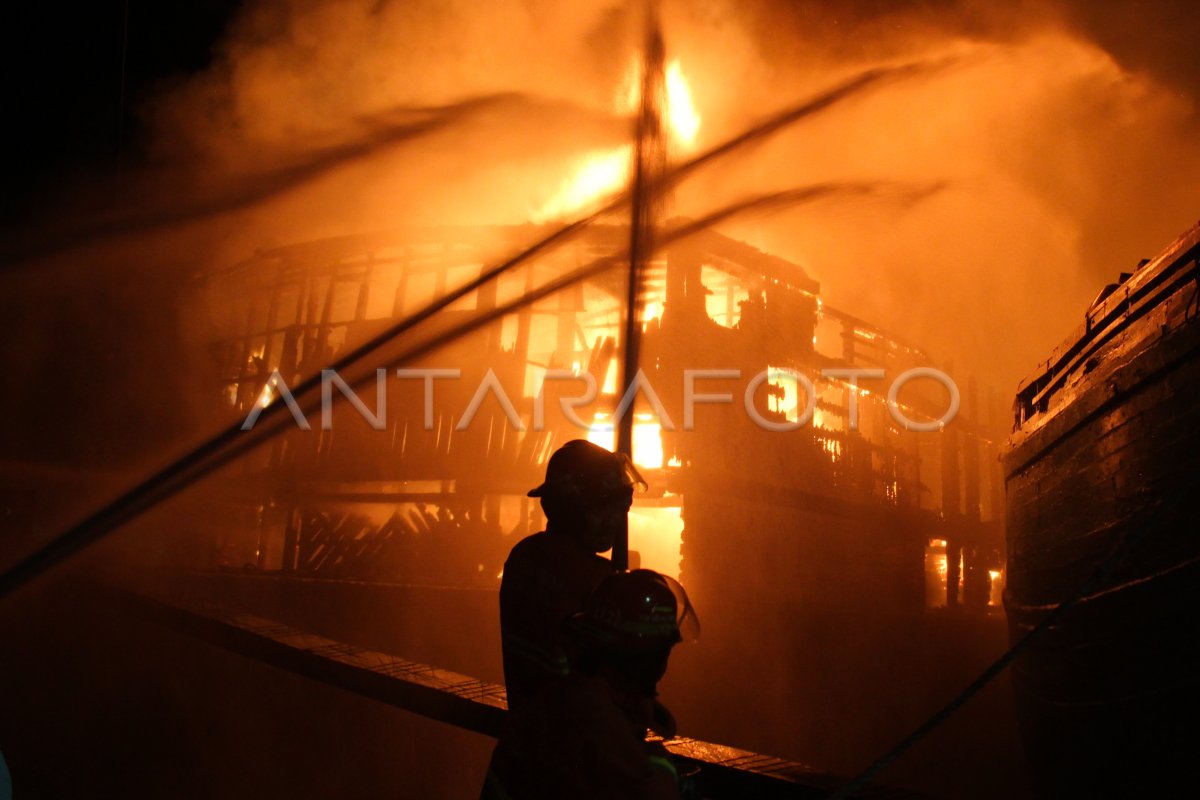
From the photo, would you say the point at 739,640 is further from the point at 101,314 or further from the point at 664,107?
the point at 101,314

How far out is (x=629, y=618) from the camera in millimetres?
1776

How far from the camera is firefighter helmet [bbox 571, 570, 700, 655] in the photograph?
1.77 meters

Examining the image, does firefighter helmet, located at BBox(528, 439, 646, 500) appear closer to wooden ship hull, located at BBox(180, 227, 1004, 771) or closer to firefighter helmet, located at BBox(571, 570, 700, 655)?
firefighter helmet, located at BBox(571, 570, 700, 655)

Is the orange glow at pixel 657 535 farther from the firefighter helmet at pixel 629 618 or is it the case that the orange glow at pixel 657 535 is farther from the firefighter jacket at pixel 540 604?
the firefighter helmet at pixel 629 618

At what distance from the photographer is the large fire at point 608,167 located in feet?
40.8

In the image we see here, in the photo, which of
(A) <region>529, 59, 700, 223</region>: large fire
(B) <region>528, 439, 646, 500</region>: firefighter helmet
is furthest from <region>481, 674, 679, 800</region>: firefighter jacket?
(A) <region>529, 59, 700, 223</region>: large fire

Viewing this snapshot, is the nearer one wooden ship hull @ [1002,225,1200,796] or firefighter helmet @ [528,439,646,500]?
firefighter helmet @ [528,439,646,500]

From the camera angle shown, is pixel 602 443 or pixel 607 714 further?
pixel 602 443

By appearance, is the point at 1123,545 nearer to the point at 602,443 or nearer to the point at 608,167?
the point at 602,443

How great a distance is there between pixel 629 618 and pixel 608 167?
15432mm

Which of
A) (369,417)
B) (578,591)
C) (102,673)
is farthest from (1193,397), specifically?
(369,417)

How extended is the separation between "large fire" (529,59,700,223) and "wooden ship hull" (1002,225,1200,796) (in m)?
5.58

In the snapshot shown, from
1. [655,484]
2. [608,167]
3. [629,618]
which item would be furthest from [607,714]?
[608,167]

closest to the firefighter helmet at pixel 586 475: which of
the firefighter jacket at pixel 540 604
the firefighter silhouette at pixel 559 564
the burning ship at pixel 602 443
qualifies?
the firefighter silhouette at pixel 559 564
